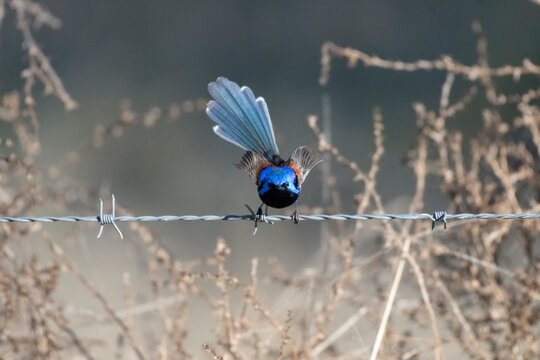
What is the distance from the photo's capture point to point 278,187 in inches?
77.0

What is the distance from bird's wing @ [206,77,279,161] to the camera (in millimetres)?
2090

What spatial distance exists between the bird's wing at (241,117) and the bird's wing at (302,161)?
0.20 ft

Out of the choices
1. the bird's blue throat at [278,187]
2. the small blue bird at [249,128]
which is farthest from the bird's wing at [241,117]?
the bird's blue throat at [278,187]

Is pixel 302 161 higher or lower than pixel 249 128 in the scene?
lower

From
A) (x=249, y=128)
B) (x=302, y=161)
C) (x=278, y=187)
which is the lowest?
(x=278, y=187)

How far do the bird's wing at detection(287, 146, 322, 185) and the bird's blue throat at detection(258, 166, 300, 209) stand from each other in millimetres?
66

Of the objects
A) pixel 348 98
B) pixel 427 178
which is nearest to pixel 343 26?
pixel 348 98

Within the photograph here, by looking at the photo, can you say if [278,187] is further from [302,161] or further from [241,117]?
[241,117]

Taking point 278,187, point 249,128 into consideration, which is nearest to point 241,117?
point 249,128

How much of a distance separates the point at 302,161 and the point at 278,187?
0.56 feet

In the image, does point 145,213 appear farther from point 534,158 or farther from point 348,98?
point 534,158

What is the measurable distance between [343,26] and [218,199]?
4.62ft

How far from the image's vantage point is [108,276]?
4500 mm

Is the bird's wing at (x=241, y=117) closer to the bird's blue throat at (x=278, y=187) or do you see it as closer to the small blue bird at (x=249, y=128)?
the small blue bird at (x=249, y=128)
